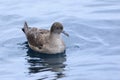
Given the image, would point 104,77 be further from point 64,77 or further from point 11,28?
point 11,28

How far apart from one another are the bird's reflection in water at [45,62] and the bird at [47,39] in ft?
0.67

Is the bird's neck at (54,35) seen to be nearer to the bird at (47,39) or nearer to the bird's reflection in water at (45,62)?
the bird at (47,39)

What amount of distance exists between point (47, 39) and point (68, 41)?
2.33 feet

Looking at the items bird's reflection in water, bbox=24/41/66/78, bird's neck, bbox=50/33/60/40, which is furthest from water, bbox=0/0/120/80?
bird's neck, bbox=50/33/60/40

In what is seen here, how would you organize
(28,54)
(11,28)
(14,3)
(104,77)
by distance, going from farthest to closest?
(14,3) → (11,28) → (28,54) → (104,77)

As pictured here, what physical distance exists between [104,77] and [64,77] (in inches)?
39.7

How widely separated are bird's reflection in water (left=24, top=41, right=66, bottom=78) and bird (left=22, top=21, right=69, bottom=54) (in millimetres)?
203

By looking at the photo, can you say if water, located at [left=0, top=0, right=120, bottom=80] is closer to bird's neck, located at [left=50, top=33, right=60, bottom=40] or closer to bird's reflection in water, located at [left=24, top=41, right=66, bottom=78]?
bird's reflection in water, located at [left=24, top=41, right=66, bottom=78]

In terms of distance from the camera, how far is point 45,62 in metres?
16.8

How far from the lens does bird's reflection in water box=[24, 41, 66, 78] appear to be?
1580cm

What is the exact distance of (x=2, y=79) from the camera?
15008 mm

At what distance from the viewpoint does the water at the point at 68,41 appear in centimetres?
1539

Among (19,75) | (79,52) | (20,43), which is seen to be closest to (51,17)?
(20,43)

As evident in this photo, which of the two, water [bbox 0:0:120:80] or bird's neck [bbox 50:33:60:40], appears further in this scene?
bird's neck [bbox 50:33:60:40]
